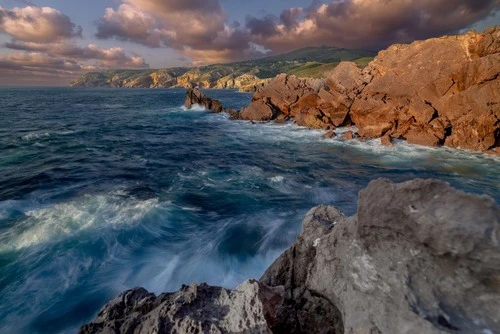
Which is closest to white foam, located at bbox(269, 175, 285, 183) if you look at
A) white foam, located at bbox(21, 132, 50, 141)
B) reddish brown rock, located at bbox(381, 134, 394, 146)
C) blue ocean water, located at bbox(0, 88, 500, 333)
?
blue ocean water, located at bbox(0, 88, 500, 333)

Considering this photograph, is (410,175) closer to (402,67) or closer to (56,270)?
(402,67)

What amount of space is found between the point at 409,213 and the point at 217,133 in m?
42.3

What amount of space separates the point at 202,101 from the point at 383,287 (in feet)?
252

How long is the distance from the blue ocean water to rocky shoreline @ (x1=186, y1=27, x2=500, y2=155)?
3.30 meters

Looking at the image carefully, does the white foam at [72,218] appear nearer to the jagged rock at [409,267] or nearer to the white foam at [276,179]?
the white foam at [276,179]

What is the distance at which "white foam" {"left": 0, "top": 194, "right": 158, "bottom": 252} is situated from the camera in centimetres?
1452

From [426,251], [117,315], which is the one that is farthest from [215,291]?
[426,251]

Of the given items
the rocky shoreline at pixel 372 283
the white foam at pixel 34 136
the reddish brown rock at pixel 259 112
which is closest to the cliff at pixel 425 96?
the reddish brown rock at pixel 259 112

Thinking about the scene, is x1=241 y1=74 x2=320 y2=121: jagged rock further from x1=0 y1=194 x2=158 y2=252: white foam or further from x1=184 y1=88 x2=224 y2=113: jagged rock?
x1=0 y1=194 x2=158 y2=252: white foam

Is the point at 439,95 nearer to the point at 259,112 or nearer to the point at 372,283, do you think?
the point at 259,112

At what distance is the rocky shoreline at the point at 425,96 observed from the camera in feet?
101

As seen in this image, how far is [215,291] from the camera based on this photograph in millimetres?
5656

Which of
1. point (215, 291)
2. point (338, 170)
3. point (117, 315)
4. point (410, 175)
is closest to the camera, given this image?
point (215, 291)

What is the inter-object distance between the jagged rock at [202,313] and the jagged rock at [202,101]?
6880 centimetres
